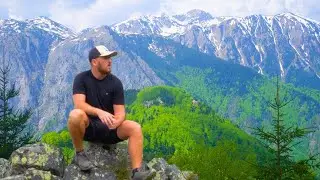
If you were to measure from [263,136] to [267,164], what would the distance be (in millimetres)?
1713

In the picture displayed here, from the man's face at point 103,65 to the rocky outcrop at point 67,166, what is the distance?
2403 mm

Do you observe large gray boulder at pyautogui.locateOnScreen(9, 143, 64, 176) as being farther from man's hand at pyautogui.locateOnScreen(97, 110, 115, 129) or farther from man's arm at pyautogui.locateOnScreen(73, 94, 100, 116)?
man's hand at pyautogui.locateOnScreen(97, 110, 115, 129)

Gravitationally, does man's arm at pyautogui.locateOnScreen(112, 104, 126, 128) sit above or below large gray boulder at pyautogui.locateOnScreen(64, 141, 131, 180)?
above

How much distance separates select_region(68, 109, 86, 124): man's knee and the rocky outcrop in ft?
5.44

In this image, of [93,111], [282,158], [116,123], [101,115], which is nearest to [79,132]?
[93,111]

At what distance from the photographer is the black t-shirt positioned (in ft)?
44.0

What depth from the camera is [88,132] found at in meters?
13.3

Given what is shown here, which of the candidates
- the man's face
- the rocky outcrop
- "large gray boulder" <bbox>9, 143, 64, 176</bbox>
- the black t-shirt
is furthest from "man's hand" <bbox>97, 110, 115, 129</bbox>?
"large gray boulder" <bbox>9, 143, 64, 176</bbox>

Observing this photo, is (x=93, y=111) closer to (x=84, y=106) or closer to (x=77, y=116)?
(x=84, y=106)

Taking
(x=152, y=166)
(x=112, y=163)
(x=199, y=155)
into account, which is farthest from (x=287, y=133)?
(x=199, y=155)

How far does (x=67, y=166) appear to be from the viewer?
13883 mm

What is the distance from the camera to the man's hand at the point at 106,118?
12641mm

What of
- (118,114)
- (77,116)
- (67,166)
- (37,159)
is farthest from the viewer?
(37,159)

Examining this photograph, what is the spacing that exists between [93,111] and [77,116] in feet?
1.73
